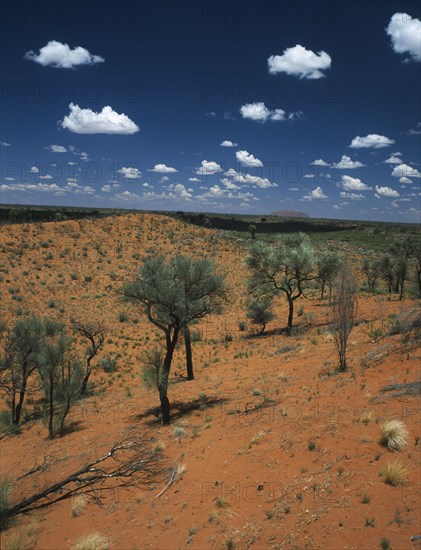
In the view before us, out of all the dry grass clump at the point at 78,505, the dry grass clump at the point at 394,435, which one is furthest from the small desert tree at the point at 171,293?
the dry grass clump at the point at 394,435

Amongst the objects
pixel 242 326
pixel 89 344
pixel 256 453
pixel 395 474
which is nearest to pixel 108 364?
pixel 89 344

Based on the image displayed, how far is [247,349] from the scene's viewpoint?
1010 inches

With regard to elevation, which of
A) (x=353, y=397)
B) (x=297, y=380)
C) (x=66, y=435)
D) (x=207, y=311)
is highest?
(x=207, y=311)

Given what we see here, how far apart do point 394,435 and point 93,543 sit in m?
6.88

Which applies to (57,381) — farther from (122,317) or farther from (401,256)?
(401,256)

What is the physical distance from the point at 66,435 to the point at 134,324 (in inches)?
741

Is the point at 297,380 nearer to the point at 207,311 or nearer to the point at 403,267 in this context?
the point at 207,311

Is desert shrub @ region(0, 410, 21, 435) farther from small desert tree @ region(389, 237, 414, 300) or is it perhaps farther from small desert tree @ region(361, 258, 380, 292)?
small desert tree @ region(361, 258, 380, 292)

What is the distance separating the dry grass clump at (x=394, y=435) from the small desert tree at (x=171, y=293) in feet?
25.4

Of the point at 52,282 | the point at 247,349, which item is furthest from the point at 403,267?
the point at 52,282

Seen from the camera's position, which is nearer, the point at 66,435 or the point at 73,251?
the point at 66,435

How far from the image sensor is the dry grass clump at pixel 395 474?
7.48m

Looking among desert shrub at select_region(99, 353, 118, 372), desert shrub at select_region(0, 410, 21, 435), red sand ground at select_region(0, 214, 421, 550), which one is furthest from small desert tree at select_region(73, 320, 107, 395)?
desert shrub at select_region(0, 410, 21, 435)

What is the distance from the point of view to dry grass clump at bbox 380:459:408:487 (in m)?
7.48
